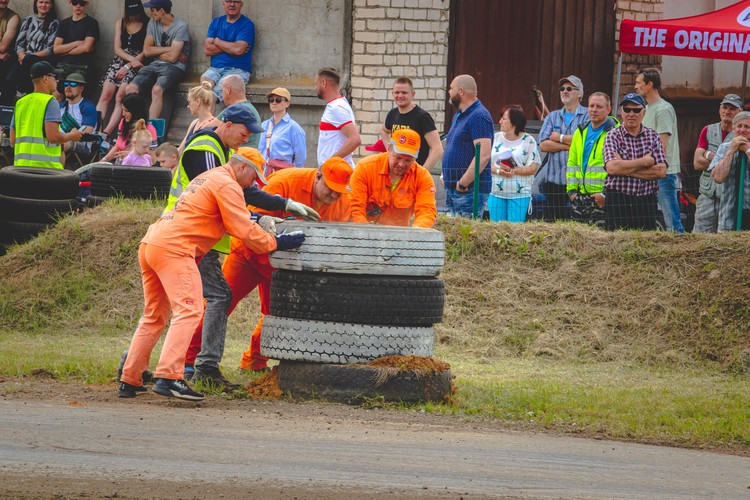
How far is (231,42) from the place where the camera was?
1652 centimetres

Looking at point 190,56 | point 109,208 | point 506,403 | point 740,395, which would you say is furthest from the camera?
point 190,56

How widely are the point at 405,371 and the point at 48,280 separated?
20.7ft

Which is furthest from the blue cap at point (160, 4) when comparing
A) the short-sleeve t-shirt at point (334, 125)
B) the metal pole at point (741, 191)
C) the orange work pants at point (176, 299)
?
the orange work pants at point (176, 299)

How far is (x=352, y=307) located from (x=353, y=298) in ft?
0.22

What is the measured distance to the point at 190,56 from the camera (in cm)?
1756

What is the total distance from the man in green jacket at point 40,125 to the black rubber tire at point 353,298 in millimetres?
6798

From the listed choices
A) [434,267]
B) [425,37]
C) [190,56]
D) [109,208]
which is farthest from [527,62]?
[434,267]

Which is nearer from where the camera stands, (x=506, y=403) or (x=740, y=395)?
(x=506, y=403)

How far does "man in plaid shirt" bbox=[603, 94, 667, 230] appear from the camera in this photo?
1088 cm

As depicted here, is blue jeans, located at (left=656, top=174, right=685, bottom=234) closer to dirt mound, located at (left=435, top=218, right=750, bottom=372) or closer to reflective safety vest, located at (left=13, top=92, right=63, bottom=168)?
dirt mound, located at (left=435, top=218, right=750, bottom=372)

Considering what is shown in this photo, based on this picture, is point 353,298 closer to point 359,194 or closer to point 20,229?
point 359,194

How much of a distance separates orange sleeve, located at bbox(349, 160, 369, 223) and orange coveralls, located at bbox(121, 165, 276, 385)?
4.76 ft

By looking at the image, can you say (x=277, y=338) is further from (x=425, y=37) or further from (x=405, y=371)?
(x=425, y=37)

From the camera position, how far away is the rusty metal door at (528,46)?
16.8 m
